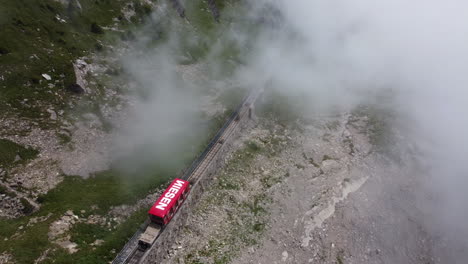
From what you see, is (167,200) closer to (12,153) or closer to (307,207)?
(307,207)

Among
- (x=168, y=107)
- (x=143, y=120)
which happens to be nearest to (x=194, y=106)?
(x=168, y=107)

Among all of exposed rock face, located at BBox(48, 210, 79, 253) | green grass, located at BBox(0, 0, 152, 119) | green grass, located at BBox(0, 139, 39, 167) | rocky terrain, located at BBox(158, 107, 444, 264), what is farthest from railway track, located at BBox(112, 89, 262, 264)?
green grass, located at BBox(0, 0, 152, 119)

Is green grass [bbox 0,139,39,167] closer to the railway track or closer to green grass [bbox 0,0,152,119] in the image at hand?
green grass [bbox 0,0,152,119]

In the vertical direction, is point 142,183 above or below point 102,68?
below

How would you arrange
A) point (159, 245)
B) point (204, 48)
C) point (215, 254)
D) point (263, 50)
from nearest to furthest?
point (159, 245), point (215, 254), point (204, 48), point (263, 50)

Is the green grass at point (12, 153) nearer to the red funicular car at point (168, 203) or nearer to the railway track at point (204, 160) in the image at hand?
the railway track at point (204, 160)

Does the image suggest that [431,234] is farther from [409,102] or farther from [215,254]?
[409,102]

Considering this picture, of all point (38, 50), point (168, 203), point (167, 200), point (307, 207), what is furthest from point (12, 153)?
point (307, 207)

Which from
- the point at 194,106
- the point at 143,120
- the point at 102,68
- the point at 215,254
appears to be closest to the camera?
the point at 215,254
